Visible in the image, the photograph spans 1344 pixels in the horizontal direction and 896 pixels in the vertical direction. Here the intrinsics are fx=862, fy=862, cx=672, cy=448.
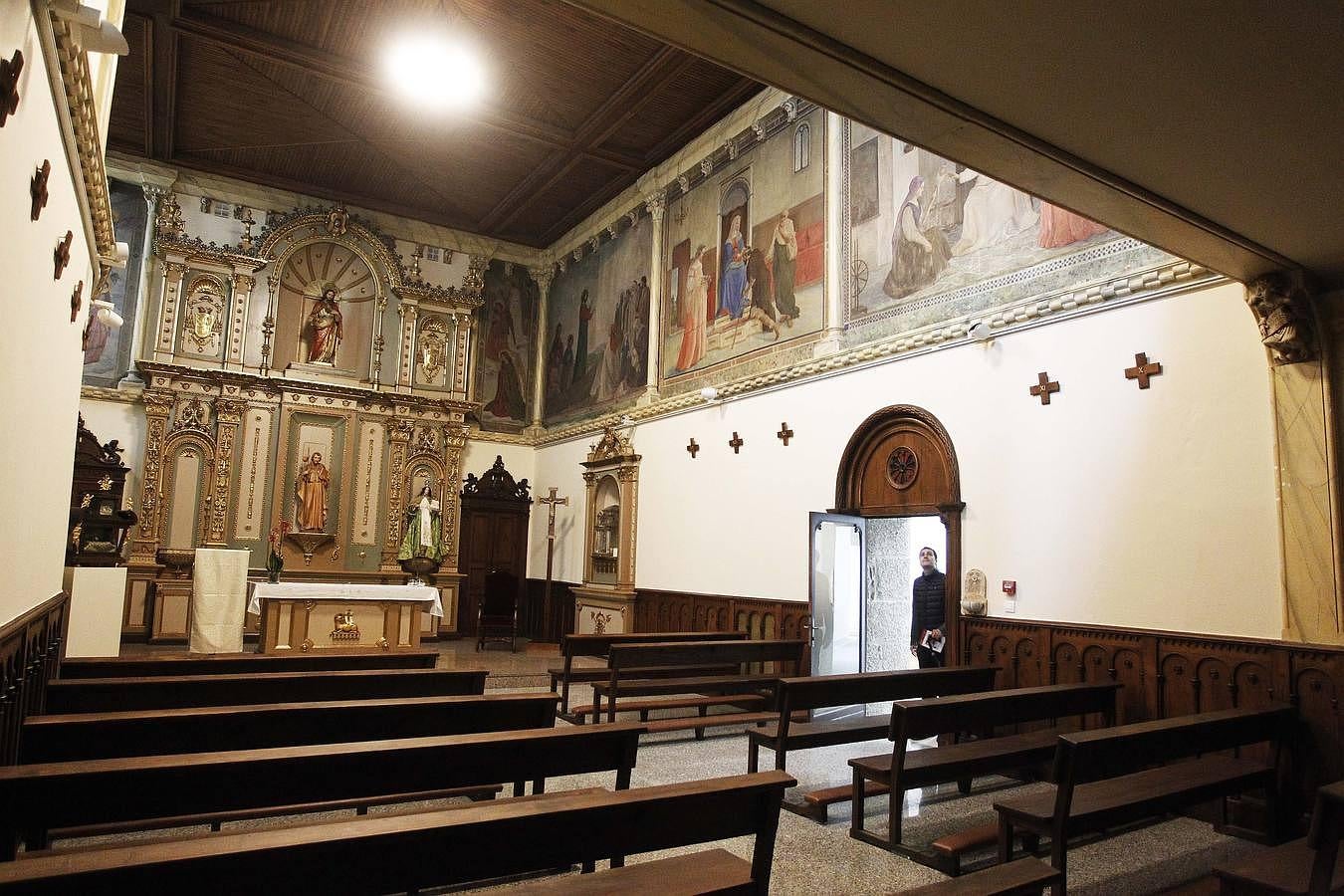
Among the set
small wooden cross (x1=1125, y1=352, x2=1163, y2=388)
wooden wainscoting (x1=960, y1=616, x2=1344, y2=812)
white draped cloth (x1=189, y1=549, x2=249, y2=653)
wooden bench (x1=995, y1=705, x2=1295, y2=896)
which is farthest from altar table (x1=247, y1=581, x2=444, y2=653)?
small wooden cross (x1=1125, y1=352, x2=1163, y2=388)

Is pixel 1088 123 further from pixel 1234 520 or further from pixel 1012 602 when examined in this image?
pixel 1012 602

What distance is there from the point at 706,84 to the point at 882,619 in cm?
733

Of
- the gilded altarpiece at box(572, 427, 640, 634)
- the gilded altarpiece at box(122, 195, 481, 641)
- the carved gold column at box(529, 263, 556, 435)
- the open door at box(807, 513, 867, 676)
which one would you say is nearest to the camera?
the open door at box(807, 513, 867, 676)

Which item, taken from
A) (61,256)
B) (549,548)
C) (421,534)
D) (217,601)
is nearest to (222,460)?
(421,534)

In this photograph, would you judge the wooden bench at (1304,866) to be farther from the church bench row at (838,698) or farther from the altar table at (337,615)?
the altar table at (337,615)

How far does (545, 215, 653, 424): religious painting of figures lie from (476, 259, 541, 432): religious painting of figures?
48 centimetres

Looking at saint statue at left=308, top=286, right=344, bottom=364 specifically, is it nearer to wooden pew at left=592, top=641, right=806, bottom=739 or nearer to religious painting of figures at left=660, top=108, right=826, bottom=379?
religious painting of figures at left=660, top=108, right=826, bottom=379

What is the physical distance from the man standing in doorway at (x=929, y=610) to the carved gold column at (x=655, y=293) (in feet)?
19.0

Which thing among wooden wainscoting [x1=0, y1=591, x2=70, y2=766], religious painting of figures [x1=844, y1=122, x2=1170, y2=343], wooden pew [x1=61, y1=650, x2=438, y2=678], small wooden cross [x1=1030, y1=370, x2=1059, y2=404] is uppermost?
religious painting of figures [x1=844, y1=122, x2=1170, y2=343]

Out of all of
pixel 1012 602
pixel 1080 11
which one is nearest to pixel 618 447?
pixel 1012 602

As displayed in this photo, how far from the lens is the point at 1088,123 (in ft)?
12.5

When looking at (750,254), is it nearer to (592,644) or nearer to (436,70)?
(436,70)

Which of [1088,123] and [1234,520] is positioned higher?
[1088,123]

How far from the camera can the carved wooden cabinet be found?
15812 mm
